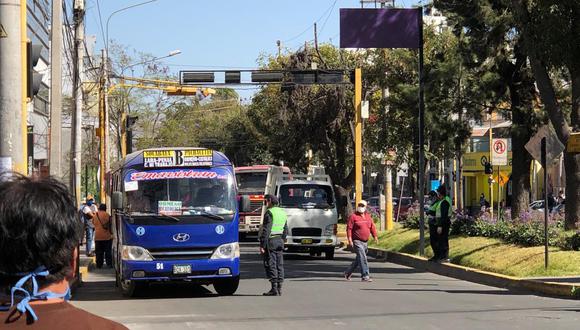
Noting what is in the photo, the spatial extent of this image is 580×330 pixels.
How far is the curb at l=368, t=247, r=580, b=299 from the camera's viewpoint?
45.7 ft

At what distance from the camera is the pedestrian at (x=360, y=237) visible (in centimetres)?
1706

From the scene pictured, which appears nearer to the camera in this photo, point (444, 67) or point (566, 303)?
point (566, 303)

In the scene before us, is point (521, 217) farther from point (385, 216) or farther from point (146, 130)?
point (146, 130)

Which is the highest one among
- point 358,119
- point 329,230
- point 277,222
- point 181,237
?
point 358,119

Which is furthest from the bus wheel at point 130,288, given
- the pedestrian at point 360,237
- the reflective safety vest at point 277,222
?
the pedestrian at point 360,237

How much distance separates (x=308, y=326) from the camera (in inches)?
414

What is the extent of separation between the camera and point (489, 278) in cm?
1667

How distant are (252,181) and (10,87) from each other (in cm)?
2604

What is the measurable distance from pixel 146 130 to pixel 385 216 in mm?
37243

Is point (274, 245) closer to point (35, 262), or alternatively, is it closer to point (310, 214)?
point (310, 214)

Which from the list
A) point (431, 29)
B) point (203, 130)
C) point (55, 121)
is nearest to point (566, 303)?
point (55, 121)

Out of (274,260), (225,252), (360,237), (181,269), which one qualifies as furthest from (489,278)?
(181,269)

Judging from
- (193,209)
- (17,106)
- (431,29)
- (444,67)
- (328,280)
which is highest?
(431,29)

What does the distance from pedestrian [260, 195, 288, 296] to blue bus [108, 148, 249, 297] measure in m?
0.62
